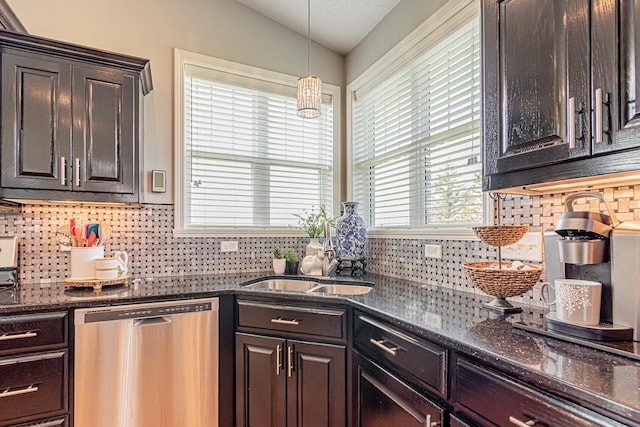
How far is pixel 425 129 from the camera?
2238mm

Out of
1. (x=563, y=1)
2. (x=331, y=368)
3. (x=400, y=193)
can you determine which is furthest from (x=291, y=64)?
(x=331, y=368)

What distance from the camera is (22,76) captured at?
1835mm

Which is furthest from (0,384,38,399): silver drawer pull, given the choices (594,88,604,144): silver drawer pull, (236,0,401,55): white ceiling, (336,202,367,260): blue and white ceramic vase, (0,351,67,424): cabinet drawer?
(236,0,401,55): white ceiling

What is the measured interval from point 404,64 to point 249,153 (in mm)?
1282

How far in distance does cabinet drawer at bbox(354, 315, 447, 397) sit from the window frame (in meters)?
0.74

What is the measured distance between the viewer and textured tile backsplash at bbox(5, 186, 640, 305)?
6.23 feet

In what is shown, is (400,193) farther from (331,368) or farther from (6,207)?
(6,207)

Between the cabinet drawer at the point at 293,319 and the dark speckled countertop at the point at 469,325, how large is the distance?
63 mm

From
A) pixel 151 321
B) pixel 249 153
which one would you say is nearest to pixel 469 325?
pixel 151 321

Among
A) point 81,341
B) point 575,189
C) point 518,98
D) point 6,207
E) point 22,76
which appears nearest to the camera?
point 518,98

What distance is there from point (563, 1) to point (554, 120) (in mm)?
366

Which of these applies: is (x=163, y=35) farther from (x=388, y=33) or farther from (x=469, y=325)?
(x=469, y=325)

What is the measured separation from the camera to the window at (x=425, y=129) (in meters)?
1.93

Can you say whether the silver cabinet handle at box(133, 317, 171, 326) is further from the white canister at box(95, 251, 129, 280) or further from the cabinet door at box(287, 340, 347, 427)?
the cabinet door at box(287, 340, 347, 427)
